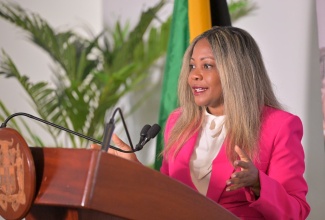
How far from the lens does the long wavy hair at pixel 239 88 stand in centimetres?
285

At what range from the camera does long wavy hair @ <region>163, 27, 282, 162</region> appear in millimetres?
2852

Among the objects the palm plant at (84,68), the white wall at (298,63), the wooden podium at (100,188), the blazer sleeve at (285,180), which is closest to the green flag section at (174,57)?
the white wall at (298,63)

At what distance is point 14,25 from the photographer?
5.49 m

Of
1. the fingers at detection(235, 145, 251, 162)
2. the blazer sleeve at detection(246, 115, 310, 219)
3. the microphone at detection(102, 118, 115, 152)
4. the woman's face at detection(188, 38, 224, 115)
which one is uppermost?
the woman's face at detection(188, 38, 224, 115)

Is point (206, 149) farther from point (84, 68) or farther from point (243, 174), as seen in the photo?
point (84, 68)

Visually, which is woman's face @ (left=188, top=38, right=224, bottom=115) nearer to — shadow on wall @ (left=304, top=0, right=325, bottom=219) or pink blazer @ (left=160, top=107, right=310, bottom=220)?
pink blazer @ (left=160, top=107, right=310, bottom=220)

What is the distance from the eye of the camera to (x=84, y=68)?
537 cm

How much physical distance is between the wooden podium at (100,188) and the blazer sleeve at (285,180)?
528 mm

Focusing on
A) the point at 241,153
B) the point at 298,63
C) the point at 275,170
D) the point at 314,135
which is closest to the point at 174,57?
the point at 298,63

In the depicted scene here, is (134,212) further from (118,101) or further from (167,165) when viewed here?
(118,101)

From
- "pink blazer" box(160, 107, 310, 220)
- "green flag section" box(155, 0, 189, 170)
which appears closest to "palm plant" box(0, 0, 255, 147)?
"green flag section" box(155, 0, 189, 170)

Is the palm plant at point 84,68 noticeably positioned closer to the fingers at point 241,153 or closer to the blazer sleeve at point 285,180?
the blazer sleeve at point 285,180

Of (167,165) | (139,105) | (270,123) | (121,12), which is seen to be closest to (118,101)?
(139,105)

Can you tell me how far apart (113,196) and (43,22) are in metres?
3.74
